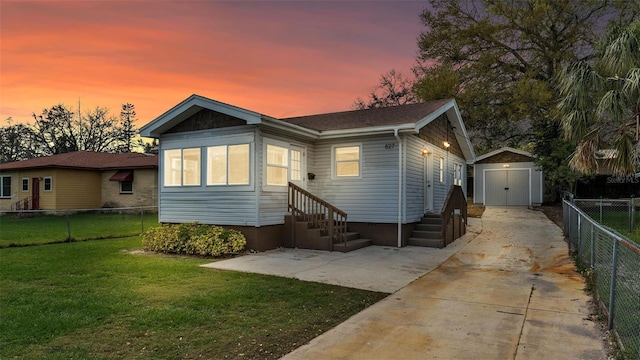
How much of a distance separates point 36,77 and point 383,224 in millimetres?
13421

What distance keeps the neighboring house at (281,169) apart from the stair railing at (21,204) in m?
16.1

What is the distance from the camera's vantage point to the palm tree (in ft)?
33.2

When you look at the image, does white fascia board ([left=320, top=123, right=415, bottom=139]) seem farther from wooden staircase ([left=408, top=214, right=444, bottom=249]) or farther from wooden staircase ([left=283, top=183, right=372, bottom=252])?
wooden staircase ([left=408, top=214, right=444, bottom=249])

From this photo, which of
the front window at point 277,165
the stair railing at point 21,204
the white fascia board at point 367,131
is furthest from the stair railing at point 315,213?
the stair railing at point 21,204

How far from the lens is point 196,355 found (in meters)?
3.52

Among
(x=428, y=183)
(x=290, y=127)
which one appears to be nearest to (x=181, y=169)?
(x=290, y=127)

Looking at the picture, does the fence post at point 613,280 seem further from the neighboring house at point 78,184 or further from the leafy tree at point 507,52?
the neighboring house at point 78,184

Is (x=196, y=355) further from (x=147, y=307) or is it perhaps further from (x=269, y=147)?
(x=269, y=147)

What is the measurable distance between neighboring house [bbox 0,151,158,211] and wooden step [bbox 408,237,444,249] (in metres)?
15.7

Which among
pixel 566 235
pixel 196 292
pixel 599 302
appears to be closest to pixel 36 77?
pixel 196 292

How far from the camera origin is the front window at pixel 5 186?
23.6 m

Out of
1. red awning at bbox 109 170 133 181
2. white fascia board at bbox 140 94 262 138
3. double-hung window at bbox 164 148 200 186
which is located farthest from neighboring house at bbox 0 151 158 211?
white fascia board at bbox 140 94 262 138

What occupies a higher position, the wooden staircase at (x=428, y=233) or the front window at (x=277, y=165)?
the front window at (x=277, y=165)

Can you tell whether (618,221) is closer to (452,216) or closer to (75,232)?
(452,216)
